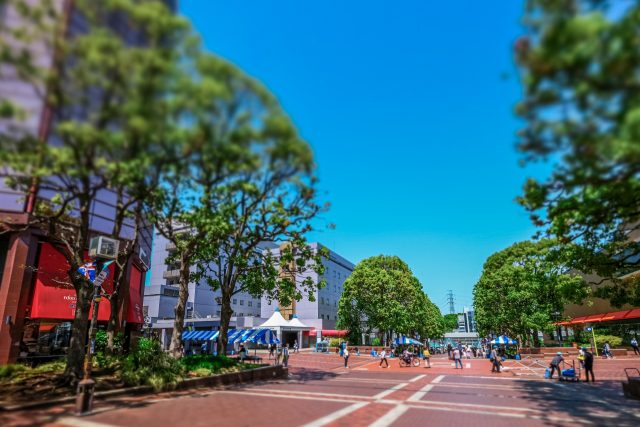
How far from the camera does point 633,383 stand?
13.9 metres

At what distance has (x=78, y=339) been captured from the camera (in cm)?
1294

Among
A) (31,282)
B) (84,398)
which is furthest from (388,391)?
(31,282)

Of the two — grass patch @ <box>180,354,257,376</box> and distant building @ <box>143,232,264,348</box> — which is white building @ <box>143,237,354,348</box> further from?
grass patch @ <box>180,354,257,376</box>

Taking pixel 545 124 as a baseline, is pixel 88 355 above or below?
below

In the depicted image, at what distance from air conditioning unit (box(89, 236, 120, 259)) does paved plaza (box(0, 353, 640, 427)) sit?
4192mm

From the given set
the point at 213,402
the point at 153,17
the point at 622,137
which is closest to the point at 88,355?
the point at 213,402

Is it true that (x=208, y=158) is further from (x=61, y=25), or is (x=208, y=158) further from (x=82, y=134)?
(x=61, y=25)

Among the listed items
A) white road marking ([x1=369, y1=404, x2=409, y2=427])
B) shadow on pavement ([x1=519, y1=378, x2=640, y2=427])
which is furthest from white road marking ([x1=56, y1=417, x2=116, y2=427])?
shadow on pavement ([x1=519, y1=378, x2=640, y2=427])

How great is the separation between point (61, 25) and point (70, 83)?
1.39 meters

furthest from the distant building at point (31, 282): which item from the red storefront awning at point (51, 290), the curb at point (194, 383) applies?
the curb at point (194, 383)

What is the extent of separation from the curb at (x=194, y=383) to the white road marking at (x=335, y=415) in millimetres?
6582

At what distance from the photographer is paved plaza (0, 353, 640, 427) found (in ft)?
31.9

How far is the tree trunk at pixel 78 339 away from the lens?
12562mm

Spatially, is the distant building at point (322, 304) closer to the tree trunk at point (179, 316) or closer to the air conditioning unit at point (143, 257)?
the air conditioning unit at point (143, 257)
